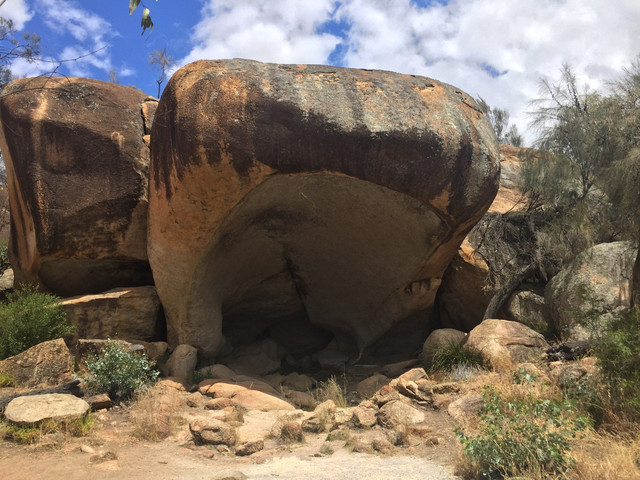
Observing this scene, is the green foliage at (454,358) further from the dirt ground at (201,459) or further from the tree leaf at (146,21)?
the tree leaf at (146,21)

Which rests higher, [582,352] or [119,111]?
[119,111]

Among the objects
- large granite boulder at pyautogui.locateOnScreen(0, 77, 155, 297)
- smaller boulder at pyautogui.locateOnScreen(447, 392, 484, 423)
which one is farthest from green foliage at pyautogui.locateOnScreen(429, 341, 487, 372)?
large granite boulder at pyautogui.locateOnScreen(0, 77, 155, 297)

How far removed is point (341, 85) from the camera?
677cm

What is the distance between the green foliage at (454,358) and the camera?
283 inches

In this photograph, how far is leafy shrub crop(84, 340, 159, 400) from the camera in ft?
20.5

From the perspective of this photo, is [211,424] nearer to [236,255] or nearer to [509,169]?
[236,255]

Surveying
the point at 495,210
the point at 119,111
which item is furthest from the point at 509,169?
the point at 119,111

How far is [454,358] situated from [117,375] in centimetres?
401

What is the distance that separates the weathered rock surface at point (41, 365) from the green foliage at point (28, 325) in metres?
0.40

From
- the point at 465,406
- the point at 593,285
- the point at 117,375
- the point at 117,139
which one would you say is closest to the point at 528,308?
the point at 593,285

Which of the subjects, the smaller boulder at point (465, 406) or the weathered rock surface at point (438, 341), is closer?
the smaller boulder at point (465, 406)

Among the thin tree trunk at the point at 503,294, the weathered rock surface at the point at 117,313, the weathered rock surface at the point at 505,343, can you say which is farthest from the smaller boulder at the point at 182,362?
the thin tree trunk at the point at 503,294

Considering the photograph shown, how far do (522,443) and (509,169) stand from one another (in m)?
9.81

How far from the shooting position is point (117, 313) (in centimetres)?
797
